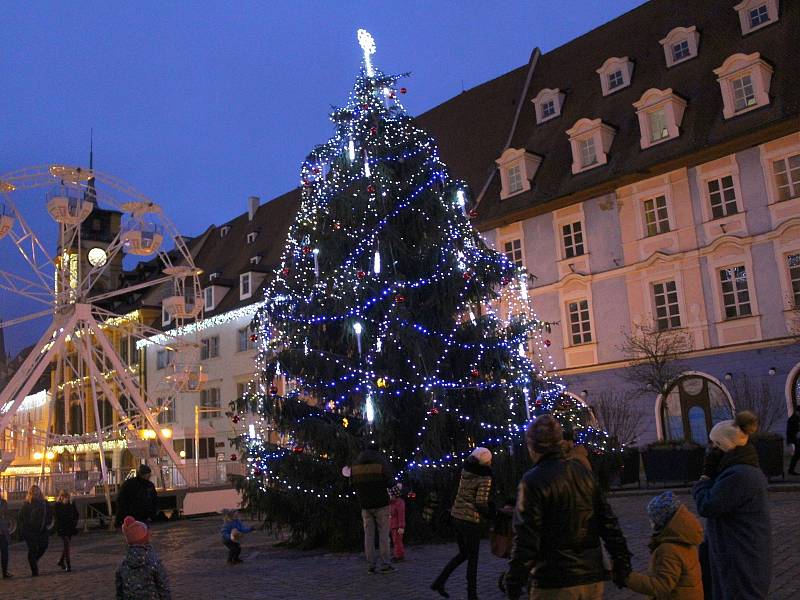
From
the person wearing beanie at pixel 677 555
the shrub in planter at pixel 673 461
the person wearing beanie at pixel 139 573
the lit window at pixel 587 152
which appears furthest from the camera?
the lit window at pixel 587 152

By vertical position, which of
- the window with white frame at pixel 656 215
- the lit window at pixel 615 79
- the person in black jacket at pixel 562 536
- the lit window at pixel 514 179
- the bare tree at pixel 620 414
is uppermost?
the lit window at pixel 615 79

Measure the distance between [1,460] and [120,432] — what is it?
5.33 meters

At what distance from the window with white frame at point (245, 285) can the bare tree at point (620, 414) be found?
19985 mm

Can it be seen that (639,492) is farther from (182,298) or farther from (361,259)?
(182,298)

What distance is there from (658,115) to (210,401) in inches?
1033

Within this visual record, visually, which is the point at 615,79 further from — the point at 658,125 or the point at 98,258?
the point at 98,258

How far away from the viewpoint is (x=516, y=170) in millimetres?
31766

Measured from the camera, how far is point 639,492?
1958 cm

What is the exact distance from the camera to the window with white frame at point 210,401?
4269 cm

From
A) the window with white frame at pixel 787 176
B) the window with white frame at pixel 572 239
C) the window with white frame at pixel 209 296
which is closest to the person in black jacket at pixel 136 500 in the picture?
the window with white frame at pixel 787 176

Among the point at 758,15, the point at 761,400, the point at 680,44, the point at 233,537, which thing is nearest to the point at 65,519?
the point at 233,537

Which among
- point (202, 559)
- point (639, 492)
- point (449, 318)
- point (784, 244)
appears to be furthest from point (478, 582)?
point (784, 244)

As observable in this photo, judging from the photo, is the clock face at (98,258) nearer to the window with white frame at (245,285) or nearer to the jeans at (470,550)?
the window with white frame at (245,285)

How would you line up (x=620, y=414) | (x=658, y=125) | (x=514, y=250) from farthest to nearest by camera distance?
(x=514, y=250), (x=658, y=125), (x=620, y=414)
